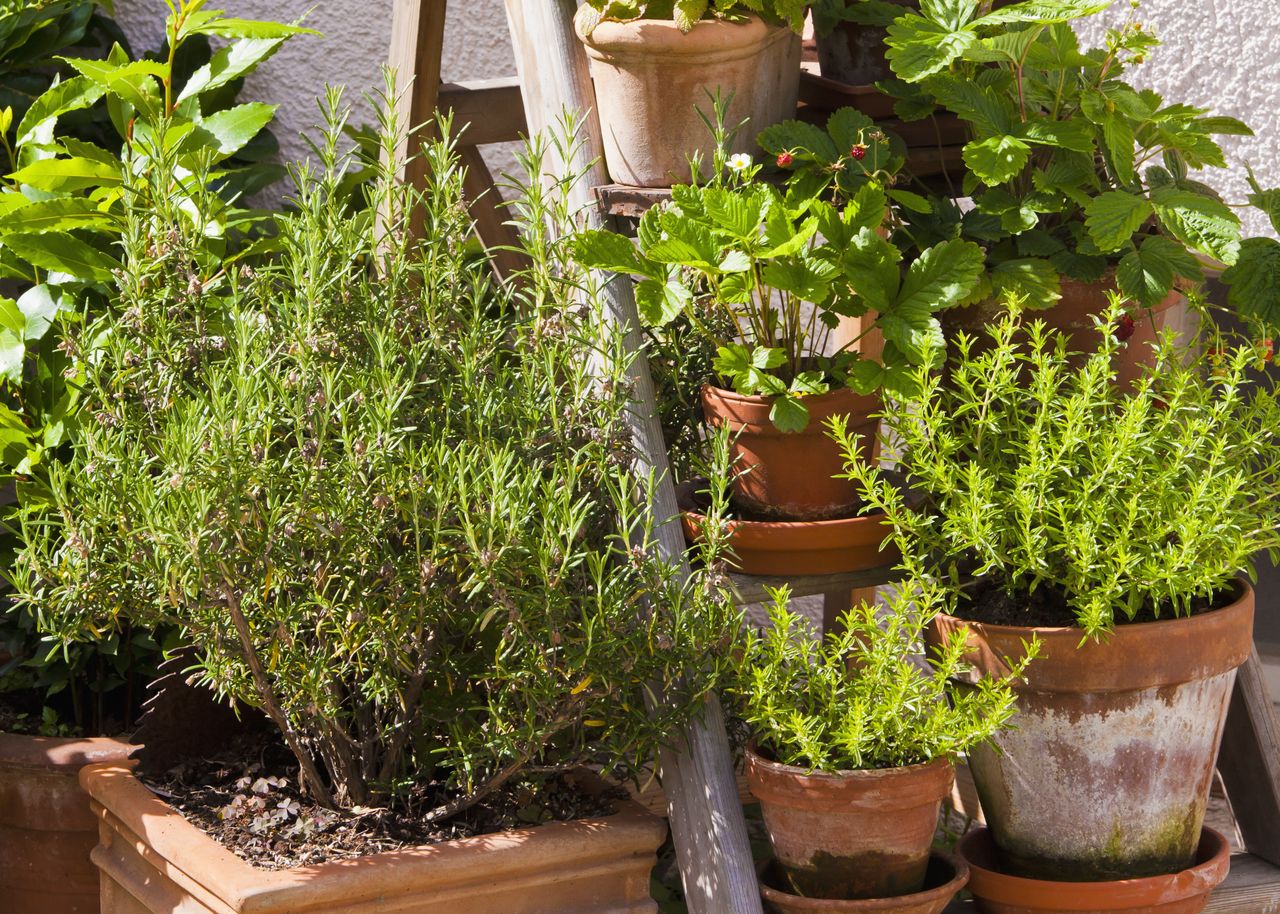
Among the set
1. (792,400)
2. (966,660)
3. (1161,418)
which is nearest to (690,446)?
(792,400)

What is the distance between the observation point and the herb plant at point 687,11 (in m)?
1.89

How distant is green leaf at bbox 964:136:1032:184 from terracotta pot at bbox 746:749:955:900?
0.72m

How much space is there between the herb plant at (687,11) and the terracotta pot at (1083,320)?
457 mm

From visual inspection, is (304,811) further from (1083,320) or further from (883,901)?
(1083,320)

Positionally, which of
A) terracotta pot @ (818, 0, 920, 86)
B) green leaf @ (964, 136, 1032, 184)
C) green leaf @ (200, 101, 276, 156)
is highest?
terracotta pot @ (818, 0, 920, 86)

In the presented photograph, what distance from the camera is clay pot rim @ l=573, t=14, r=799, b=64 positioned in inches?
75.2

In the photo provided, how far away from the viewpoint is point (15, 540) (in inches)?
98.7

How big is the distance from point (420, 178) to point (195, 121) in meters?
0.35

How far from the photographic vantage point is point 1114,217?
187cm

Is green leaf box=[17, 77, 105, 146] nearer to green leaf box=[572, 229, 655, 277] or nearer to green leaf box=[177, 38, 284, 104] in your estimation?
green leaf box=[177, 38, 284, 104]

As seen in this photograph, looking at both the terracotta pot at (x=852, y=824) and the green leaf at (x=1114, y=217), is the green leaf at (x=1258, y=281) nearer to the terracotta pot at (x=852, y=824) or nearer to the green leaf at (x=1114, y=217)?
the green leaf at (x=1114, y=217)

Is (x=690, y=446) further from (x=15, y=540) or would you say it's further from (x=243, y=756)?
(x=15, y=540)

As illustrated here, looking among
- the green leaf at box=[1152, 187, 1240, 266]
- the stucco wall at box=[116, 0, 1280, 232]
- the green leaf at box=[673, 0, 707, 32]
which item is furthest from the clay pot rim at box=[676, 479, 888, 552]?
the stucco wall at box=[116, 0, 1280, 232]

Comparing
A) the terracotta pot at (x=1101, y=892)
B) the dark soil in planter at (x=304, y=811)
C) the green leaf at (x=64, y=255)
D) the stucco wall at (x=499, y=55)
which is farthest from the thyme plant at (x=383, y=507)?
the stucco wall at (x=499, y=55)
